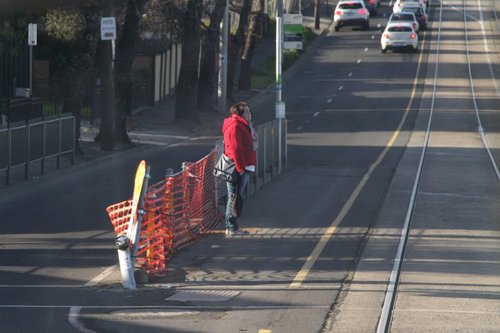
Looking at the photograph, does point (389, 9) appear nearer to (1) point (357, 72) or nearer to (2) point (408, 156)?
(1) point (357, 72)

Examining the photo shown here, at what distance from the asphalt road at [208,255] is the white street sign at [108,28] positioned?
9.54ft

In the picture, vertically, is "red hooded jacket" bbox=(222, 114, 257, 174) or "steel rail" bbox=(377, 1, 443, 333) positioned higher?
"red hooded jacket" bbox=(222, 114, 257, 174)

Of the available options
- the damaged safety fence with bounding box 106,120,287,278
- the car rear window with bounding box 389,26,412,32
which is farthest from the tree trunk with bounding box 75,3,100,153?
the car rear window with bounding box 389,26,412,32

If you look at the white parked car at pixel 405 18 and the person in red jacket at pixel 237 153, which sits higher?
the white parked car at pixel 405 18

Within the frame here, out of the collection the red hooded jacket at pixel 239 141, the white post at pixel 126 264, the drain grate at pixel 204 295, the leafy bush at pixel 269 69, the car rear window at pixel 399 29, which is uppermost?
the car rear window at pixel 399 29

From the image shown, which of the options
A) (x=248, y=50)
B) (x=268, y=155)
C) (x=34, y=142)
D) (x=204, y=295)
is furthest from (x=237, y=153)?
(x=248, y=50)

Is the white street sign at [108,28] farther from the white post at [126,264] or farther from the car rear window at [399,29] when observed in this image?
the car rear window at [399,29]

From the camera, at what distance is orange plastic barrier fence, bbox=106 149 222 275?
473 inches

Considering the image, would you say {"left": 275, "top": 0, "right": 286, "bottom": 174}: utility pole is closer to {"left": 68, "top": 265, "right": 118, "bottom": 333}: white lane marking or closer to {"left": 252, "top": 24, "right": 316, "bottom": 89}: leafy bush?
{"left": 68, "top": 265, "right": 118, "bottom": 333}: white lane marking

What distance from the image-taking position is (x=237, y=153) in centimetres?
1408

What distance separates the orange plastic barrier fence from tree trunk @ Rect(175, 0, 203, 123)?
62.5 feet

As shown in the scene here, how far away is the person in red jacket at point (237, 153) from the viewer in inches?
554

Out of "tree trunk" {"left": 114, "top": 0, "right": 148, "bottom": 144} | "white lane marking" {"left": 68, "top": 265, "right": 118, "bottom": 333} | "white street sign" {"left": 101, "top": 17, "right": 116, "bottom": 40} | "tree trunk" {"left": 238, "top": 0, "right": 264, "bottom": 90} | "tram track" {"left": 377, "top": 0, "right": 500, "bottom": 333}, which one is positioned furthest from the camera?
"tree trunk" {"left": 238, "top": 0, "right": 264, "bottom": 90}

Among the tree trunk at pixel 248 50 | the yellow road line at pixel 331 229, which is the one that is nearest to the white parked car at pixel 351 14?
the tree trunk at pixel 248 50
